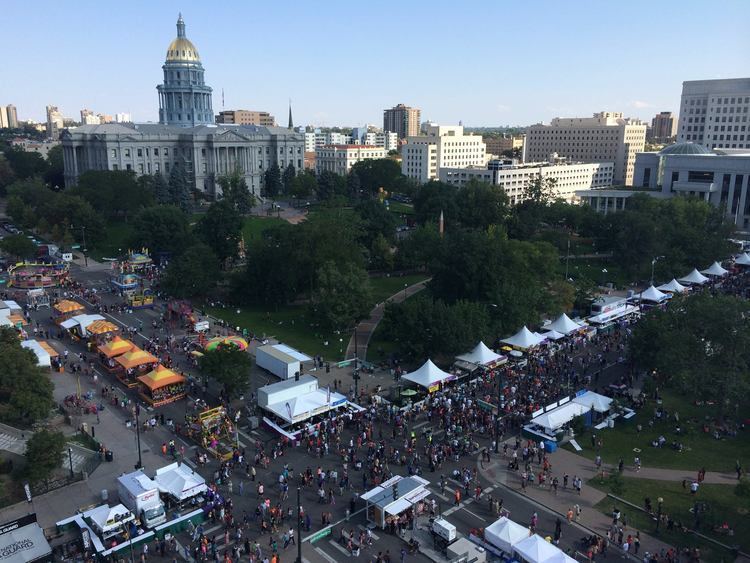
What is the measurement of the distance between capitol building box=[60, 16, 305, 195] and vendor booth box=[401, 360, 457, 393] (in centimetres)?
9736

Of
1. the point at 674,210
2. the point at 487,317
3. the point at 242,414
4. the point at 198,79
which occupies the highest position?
the point at 198,79

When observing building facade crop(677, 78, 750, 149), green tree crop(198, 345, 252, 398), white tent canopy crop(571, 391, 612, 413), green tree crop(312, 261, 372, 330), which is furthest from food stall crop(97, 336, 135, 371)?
building facade crop(677, 78, 750, 149)

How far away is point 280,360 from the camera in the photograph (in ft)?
137

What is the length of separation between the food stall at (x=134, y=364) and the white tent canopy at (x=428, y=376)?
17.2 meters

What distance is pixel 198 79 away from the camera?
15188 cm

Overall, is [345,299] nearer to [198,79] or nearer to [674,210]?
[674,210]

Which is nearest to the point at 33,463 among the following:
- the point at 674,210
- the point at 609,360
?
the point at 609,360

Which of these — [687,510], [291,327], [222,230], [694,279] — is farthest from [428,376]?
[222,230]

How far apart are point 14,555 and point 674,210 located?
3098 inches

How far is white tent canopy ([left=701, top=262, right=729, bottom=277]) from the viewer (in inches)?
2557

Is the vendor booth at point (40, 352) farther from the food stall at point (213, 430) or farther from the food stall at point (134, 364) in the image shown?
the food stall at point (213, 430)

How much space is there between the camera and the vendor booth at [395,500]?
26.0m

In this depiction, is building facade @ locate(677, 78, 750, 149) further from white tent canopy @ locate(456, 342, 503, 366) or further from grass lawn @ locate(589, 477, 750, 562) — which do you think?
→ grass lawn @ locate(589, 477, 750, 562)

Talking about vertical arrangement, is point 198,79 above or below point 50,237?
above
